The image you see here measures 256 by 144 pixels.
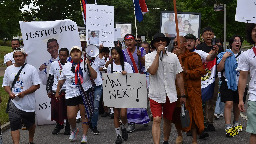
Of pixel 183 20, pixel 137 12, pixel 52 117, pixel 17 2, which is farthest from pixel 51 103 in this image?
pixel 17 2

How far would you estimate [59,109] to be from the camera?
333 inches

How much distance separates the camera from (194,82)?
22.1 feet

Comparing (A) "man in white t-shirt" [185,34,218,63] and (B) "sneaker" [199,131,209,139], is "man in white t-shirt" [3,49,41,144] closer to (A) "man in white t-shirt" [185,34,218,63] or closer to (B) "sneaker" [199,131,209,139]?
(A) "man in white t-shirt" [185,34,218,63]

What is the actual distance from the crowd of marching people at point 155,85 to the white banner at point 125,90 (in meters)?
0.16

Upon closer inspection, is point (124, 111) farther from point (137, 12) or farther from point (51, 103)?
point (137, 12)

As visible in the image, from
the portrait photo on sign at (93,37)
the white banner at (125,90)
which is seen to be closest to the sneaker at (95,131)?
the white banner at (125,90)

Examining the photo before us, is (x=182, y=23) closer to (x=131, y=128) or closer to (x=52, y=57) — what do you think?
(x=52, y=57)

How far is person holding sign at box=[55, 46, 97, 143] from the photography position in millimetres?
Result: 7352

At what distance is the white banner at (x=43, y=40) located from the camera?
914 cm

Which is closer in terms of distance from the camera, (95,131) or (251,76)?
(251,76)

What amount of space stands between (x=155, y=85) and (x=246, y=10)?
1733 millimetres

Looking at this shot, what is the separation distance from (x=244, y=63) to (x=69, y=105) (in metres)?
3.45

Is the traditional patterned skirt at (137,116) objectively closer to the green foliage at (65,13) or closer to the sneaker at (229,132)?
the sneaker at (229,132)

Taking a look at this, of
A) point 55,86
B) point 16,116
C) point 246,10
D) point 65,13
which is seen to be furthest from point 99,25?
Result: point 65,13
